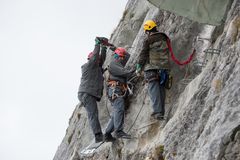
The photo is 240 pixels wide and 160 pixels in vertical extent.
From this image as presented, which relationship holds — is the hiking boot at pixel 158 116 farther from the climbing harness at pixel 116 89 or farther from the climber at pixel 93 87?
the climber at pixel 93 87

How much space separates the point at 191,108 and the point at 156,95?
2388 mm

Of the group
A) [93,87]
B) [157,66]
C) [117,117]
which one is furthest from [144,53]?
[93,87]

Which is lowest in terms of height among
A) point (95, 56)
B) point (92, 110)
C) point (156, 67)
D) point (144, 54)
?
point (92, 110)

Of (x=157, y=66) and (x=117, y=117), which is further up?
(x=157, y=66)

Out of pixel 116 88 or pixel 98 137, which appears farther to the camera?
pixel 98 137

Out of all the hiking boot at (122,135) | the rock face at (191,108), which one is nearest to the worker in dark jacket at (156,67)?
the rock face at (191,108)

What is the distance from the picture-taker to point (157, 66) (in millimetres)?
13742

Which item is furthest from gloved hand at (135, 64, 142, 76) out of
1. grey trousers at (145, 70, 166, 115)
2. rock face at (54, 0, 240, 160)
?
rock face at (54, 0, 240, 160)

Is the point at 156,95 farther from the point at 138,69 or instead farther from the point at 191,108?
the point at 191,108

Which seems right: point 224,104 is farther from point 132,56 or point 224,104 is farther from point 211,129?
point 132,56

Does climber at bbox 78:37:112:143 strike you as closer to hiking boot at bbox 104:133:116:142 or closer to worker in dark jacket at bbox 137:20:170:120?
hiking boot at bbox 104:133:116:142

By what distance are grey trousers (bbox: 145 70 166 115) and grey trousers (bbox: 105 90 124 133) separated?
158 cm

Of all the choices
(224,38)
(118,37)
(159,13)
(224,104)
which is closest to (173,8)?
(224,38)

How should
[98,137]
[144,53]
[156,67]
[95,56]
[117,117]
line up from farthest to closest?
[98,137]
[95,56]
[117,117]
[144,53]
[156,67]
